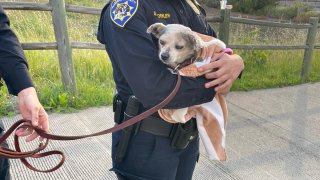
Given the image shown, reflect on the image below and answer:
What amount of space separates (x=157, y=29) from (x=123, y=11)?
6.3 inches

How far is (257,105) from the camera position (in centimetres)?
529

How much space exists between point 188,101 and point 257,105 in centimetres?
400

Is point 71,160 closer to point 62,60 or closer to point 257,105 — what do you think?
point 62,60

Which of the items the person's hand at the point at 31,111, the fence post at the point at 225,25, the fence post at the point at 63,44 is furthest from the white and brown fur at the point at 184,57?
the fence post at the point at 225,25

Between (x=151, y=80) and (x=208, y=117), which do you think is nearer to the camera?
(x=151, y=80)

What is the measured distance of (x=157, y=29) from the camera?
1488mm

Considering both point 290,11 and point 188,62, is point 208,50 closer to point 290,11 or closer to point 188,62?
point 188,62

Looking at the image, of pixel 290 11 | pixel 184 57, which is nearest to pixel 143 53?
pixel 184 57

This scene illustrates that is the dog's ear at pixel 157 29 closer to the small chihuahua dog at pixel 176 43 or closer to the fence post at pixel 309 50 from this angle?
the small chihuahua dog at pixel 176 43

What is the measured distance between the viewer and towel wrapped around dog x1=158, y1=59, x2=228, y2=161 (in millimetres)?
1544


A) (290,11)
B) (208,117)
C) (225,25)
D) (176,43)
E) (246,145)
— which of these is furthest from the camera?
(290,11)

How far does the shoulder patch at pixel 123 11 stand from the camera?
143 cm

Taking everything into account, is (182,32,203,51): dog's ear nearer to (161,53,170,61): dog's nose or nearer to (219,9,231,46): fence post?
(161,53,170,61): dog's nose

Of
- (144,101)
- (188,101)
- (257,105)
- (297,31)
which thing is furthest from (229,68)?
(297,31)
